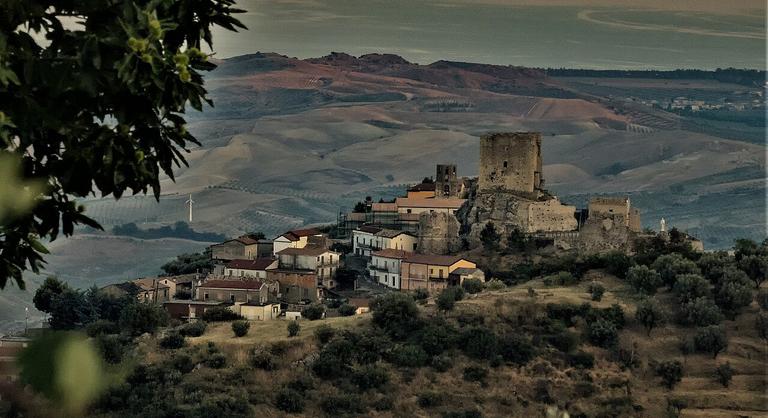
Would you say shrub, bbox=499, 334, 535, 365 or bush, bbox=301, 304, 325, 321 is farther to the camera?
bush, bbox=301, 304, 325, 321

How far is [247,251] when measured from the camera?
139ft

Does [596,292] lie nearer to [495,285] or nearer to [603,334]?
[603,334]

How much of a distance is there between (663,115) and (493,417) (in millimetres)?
167635

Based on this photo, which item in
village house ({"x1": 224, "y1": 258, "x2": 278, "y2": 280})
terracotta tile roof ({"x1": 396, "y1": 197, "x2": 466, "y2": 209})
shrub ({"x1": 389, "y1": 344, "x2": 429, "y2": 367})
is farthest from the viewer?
terracotta tile roof ({"x1": 396, "y1": 197, "x2": 466, "y2": 209})

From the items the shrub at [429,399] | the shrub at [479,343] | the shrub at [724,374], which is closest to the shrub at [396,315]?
the shrub at [479,343]

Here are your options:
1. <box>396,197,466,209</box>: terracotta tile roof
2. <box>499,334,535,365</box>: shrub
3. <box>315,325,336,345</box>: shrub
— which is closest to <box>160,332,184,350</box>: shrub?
<box>315,325,336,345</box>: shrub

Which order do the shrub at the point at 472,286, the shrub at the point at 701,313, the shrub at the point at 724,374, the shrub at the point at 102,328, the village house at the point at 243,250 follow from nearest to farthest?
the shrub at the point at 724,374, the shrub at the point at 701,313, the shrub at the point at 102,328, the shrub at the point at 472,286, the village house at the point at 243,250

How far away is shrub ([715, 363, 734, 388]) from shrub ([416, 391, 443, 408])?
6.05m

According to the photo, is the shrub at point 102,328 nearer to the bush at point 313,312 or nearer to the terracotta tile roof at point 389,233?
the bush at point 313,312

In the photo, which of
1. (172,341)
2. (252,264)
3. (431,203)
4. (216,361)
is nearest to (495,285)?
(431,203)

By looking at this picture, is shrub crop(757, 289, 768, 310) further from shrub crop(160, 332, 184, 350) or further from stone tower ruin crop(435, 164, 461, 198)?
shrub crop(160, 332, 184, 350)

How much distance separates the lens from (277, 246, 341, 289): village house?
130 feet

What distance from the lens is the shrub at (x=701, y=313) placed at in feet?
116

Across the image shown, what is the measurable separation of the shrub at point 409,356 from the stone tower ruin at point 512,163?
20.0 ft
